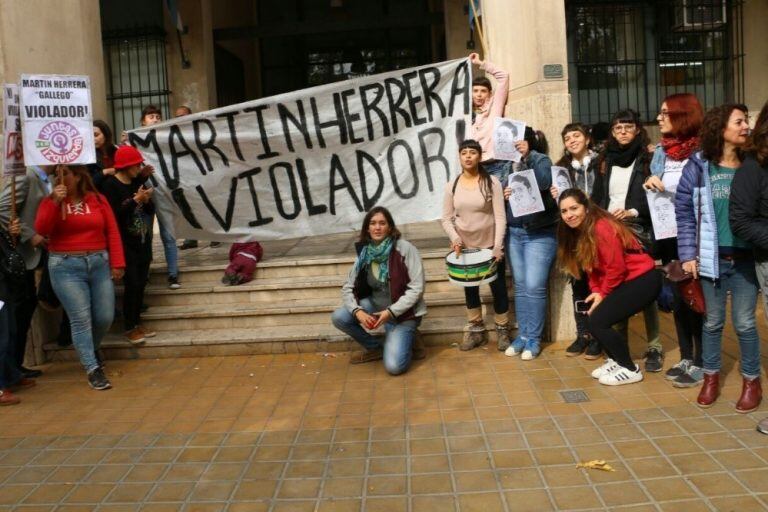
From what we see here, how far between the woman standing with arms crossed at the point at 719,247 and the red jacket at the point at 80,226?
434 centimetres

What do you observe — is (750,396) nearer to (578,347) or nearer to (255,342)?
(578,347)

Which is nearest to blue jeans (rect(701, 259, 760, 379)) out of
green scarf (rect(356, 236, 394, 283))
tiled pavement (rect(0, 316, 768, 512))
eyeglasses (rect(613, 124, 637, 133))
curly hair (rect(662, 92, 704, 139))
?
tiled pavement (rect(0, 316, 768, 512))

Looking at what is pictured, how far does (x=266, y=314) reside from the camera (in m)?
7.00

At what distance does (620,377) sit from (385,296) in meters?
1.98

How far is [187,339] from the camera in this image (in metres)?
6.75

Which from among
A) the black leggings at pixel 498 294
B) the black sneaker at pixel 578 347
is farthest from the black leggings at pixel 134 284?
the black sneaker at pixel 578 347

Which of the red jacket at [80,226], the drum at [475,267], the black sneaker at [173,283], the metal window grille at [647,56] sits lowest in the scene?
the black sneaker at [173,283]

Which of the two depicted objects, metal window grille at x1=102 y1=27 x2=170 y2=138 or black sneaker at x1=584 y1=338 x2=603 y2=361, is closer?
black sneaker at x1=584 y1=338 x2=603 y2=361

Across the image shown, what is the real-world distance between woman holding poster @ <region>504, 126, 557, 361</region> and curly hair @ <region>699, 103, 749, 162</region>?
1.50m

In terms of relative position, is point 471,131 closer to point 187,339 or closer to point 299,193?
point 299,193

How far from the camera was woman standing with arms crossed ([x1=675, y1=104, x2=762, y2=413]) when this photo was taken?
450 centimetres

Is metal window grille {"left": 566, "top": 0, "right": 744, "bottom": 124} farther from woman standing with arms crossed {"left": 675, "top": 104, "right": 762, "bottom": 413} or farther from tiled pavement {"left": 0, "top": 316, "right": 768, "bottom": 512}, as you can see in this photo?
woman standing with arms crossed {"left": 675, "top": 104, "right": 762, "bottom": 413}

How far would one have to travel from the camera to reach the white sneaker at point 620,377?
5277 mm

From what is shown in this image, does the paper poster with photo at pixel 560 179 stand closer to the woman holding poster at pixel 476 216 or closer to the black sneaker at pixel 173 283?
the woman holding poster at pixel 476 216
